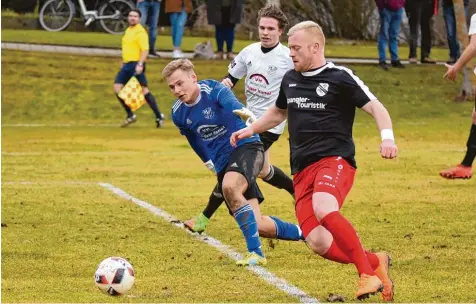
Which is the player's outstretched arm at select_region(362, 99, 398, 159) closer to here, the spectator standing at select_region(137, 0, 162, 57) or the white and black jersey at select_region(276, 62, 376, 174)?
the white and black jersey at select_region(276, 62, 376, 174)

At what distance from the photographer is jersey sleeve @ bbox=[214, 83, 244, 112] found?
9508 millimetres

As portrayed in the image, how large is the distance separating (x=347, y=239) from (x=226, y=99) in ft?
7.59

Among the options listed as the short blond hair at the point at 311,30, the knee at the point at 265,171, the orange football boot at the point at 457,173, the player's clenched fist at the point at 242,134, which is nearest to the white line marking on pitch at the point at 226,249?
the knee at the point at 265,171

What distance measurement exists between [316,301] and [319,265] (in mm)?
1597

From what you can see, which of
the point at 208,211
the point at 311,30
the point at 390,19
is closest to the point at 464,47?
the point at 390,19

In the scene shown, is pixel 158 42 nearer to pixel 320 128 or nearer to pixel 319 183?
pixel 320 128

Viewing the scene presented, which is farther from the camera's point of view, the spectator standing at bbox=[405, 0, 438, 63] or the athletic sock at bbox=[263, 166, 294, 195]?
the spectator standing at bbox=[405, 0, 438, 63]

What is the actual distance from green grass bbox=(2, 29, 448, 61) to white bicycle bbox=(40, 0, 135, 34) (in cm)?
29

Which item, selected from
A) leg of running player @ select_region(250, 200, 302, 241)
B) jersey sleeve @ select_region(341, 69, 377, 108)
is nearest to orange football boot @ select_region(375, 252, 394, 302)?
jersey sleeve @ select_region(341, 69, 377, 108)

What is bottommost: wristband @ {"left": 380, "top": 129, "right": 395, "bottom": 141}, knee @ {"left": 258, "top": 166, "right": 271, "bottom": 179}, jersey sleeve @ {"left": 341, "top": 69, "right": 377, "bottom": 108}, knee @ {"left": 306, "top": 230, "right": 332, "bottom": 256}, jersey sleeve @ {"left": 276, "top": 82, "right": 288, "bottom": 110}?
knee @ {"left": 258, "top": 166, "right": 271, "bottom": 179}

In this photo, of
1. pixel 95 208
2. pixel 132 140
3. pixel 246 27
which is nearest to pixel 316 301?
pixel 95 208

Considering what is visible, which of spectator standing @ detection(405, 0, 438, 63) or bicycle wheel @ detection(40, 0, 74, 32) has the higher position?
spectator standing @ detection(405, 0, 438, 63)

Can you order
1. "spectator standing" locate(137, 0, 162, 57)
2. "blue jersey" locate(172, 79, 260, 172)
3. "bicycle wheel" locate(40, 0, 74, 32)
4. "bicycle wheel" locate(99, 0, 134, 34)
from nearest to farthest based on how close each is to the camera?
"blue jersey" locate(172, 79, 260, 172)
"spectator standing" locate(137, 0, 162, 57)
"bicycle wheel" locate(99, 0, 134, 34)
"bicycle wheel" locate(40, 0, 74, 32)

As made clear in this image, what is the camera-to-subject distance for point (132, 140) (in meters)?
21.7
